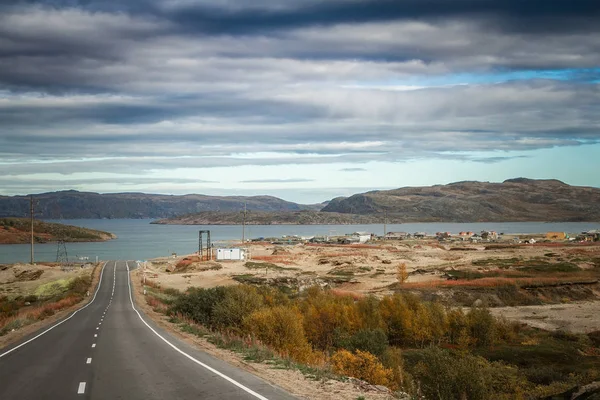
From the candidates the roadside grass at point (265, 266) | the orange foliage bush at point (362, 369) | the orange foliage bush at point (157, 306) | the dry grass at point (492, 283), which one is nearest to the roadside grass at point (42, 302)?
the orange foliage bush at point (157, 306)

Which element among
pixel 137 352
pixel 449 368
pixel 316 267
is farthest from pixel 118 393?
pixel 316 267

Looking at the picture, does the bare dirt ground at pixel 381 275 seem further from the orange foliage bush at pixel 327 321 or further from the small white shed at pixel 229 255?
the orange foliage bush at pixel 327 321

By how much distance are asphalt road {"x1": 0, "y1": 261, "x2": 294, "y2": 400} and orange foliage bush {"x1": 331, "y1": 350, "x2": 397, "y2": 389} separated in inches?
130

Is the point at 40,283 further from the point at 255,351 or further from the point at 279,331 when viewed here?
the point at 255,351

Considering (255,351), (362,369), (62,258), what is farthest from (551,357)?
(62,258)

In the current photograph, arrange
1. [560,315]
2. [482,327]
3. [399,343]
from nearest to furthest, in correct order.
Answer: [482,327] < [399,343] < [560,315]

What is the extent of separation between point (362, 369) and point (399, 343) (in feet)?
69.1

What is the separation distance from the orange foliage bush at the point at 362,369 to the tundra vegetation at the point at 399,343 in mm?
31

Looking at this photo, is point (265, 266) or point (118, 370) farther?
point (265, 266)

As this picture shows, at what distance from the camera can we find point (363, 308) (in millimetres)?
39375

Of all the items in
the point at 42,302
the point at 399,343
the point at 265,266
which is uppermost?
the point at 399,343

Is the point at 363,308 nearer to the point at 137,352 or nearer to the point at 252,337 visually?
the point at 252,337

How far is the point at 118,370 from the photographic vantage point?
16.8 meters

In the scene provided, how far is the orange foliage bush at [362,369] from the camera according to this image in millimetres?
17453
